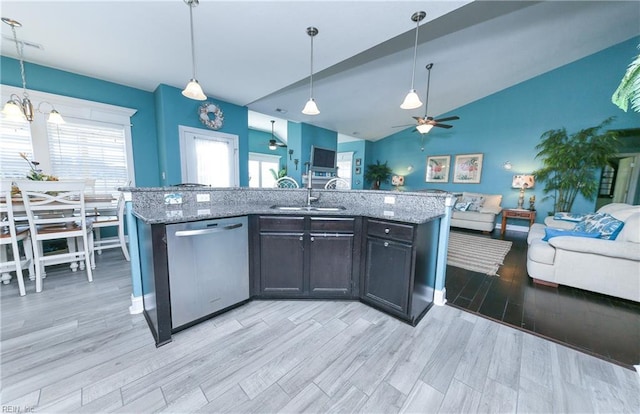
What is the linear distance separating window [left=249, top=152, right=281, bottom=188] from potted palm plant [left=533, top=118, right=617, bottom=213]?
7440mm

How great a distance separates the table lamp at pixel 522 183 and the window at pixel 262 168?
7019 mm

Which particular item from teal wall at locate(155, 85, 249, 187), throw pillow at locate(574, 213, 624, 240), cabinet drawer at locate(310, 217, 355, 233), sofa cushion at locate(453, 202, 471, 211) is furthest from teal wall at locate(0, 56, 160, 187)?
sofa cushion at locate(453, 202, 471, 211)

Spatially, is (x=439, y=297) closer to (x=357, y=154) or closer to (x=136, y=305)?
(x=136, y=305)

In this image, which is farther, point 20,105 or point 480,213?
point 480,213

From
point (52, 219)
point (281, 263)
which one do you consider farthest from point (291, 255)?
point (52, 219)

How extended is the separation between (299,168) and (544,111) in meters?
6.00

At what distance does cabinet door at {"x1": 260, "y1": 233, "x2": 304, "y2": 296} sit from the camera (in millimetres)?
2016

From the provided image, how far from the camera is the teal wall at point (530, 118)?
4574mm

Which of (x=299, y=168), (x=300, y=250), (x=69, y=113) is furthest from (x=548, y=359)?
(x=69, y=113)

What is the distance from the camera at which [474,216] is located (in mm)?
5305

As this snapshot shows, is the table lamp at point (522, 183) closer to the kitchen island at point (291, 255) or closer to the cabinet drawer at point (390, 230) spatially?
the kitchen island at point (291, 255)

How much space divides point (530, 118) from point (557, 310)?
17.6 feet

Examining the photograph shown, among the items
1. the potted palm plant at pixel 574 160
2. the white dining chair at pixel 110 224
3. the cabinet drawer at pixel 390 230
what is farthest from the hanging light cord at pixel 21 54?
the potted palm plant at pixel 574 160

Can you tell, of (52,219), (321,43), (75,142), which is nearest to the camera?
(52,219)
